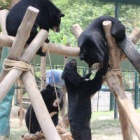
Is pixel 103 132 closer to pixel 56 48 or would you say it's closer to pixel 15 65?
pixel 56 48

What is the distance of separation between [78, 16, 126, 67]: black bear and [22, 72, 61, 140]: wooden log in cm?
68

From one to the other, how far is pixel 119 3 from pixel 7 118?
4983 mm

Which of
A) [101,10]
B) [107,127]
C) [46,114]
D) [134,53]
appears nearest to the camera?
[46,114]

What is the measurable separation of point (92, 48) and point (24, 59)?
693 mm

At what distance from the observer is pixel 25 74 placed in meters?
3.11

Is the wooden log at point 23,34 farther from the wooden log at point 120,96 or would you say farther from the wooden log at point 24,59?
the wooden log at point 120,96

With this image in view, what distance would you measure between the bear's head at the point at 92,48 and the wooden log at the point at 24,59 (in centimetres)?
50

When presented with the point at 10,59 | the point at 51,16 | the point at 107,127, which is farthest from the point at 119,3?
the point at 10,59

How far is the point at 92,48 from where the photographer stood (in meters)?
3.58

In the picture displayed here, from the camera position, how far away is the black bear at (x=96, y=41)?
358 cm

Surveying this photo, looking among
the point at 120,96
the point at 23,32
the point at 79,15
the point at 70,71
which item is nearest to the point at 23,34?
the point at 23,32

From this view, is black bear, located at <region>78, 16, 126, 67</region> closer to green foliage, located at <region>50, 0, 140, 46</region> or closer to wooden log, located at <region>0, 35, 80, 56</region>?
wooden log, located at <region>0, 35, 80, 56</region>

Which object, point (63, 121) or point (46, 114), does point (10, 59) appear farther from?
point (63, 121)

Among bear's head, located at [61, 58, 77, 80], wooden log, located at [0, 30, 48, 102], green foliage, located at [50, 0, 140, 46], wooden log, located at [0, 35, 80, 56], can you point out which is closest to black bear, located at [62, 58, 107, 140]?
bear's head, located at [61, 58, 77, 80]
